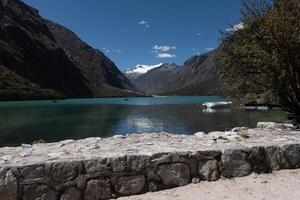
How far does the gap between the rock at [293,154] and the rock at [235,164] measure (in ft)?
4.44

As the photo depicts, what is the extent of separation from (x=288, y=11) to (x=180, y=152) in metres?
11.2

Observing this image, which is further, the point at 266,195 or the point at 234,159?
the point at 234,159

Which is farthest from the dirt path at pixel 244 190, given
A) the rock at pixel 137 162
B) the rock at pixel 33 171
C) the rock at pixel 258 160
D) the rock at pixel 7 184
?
the rock at pixel 7 184

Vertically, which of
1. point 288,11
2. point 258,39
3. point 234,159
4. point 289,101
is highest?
point 288,11

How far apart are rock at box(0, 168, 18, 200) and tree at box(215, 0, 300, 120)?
12.1 meters

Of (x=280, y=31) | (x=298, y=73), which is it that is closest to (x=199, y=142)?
(x=280, y=31)

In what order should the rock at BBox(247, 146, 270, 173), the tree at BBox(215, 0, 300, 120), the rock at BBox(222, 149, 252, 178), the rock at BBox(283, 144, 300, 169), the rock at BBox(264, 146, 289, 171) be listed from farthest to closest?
the tree at BBox(215, 0, 300, 120)
the rock at BBox(283, 144, 300, 169)
the rock at BBox(264, 146, 289, 171)
the rock at BBox(247, 146, 270, 173)
the rock at BBox(222, 149, 252, 178)

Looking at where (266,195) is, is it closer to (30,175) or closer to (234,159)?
(234,159)

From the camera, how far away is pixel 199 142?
1154 cm

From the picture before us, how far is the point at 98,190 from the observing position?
8.91m

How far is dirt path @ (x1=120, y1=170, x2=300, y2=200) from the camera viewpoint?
29.8 ft

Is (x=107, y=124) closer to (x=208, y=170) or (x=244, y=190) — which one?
(x=208, y=170)

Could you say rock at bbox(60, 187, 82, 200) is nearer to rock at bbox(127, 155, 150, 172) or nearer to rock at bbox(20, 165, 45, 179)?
rock at bbox(20, 165, 45, 179)

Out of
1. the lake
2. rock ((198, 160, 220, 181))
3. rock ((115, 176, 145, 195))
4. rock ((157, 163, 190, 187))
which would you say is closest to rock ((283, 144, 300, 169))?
rock ((198, 160, 220, 181))
